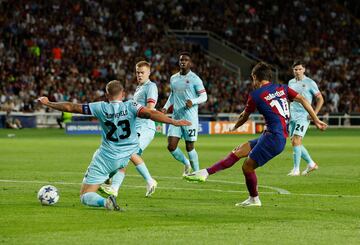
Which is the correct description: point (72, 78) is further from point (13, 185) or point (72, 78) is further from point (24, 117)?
point (13, 185)

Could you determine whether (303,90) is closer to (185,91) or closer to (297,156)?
(297,156)

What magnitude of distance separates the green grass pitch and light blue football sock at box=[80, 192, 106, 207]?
0.40 ft

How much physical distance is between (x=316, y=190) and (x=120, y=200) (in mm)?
4147

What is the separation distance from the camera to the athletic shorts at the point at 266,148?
1392 centimetres

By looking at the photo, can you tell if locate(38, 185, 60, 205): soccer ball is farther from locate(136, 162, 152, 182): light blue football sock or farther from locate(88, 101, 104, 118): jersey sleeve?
locate(136, 162, 152, 182): light blue football sock

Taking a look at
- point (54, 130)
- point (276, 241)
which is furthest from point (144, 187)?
point (54, 130)

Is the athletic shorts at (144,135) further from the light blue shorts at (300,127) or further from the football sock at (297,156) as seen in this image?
the light blue shorts at (300,127)

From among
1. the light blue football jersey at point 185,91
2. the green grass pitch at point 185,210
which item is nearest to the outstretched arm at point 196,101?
the light blue football jersey at point 185,91

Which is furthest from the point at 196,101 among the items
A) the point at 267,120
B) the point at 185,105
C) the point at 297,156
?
the point at 267,120

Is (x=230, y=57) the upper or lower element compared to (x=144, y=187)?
upper

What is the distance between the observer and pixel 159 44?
54812 mm

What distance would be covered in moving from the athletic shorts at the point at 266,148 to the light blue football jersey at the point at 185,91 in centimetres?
616

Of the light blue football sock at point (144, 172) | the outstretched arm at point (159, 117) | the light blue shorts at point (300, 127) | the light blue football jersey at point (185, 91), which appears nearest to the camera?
the outstretched arm at point (159, 117)

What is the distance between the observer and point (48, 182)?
17953 millimetres
